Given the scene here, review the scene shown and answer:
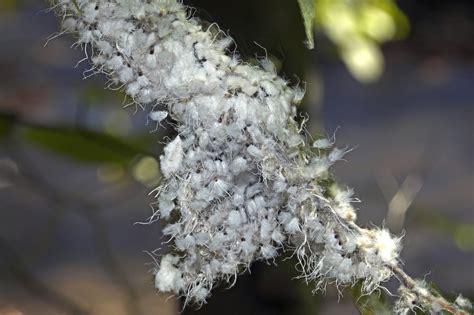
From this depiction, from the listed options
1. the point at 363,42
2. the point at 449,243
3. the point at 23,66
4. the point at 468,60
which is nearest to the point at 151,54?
the point at 363,42

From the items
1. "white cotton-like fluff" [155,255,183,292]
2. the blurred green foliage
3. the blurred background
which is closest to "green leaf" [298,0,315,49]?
the blurred background

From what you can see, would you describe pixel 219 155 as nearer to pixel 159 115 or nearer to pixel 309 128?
pixel 159 115

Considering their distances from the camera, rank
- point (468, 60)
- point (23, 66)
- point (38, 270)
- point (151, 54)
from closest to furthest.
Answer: point (151, 54) → point (38, 270) → point (23, 66) → point (468, 60)

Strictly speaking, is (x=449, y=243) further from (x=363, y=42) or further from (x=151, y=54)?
(x=151, y=54)

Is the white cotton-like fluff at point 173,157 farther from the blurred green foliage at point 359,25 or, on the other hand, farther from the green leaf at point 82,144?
the blurred green foliage at point 359,25

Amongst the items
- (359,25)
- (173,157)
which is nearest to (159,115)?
(173,157)

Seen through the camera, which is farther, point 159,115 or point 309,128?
point 309,128

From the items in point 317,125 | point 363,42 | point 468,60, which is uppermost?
point 468,60
